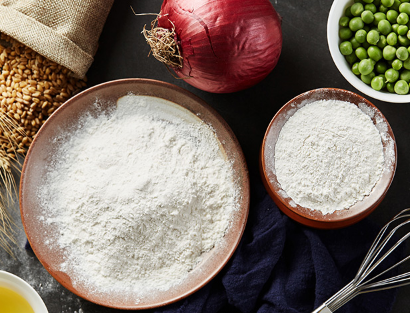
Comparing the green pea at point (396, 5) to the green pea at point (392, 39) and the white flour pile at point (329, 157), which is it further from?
the white flour pile at point (329, 157)

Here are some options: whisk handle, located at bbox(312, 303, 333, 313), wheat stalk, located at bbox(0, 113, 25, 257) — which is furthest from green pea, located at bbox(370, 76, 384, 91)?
wheat stalk, located at bbox(0, 113, 25, 257)

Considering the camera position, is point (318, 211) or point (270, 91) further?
point (270, 91)

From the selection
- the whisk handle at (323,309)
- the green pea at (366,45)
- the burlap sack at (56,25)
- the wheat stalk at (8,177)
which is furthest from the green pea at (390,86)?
the wheat stalk at (8,177)

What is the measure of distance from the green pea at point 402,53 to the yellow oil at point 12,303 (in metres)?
1.12

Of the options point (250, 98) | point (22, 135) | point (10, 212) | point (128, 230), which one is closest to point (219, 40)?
point (250, 98)

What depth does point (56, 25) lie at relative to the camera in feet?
3.46

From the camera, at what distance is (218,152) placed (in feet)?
3.45

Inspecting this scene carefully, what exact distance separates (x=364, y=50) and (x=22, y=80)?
3.10 feet

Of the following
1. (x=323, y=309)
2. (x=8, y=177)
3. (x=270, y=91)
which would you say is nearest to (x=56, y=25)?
(x=8, y=177)

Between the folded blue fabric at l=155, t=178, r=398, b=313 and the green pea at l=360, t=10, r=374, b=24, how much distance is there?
519 mm

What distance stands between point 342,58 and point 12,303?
1.07 meters

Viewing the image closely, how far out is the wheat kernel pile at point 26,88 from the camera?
1.06 m

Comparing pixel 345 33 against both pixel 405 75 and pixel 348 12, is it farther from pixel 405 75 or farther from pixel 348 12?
pixel 405 75

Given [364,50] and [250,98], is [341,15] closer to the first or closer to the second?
[364,50]
